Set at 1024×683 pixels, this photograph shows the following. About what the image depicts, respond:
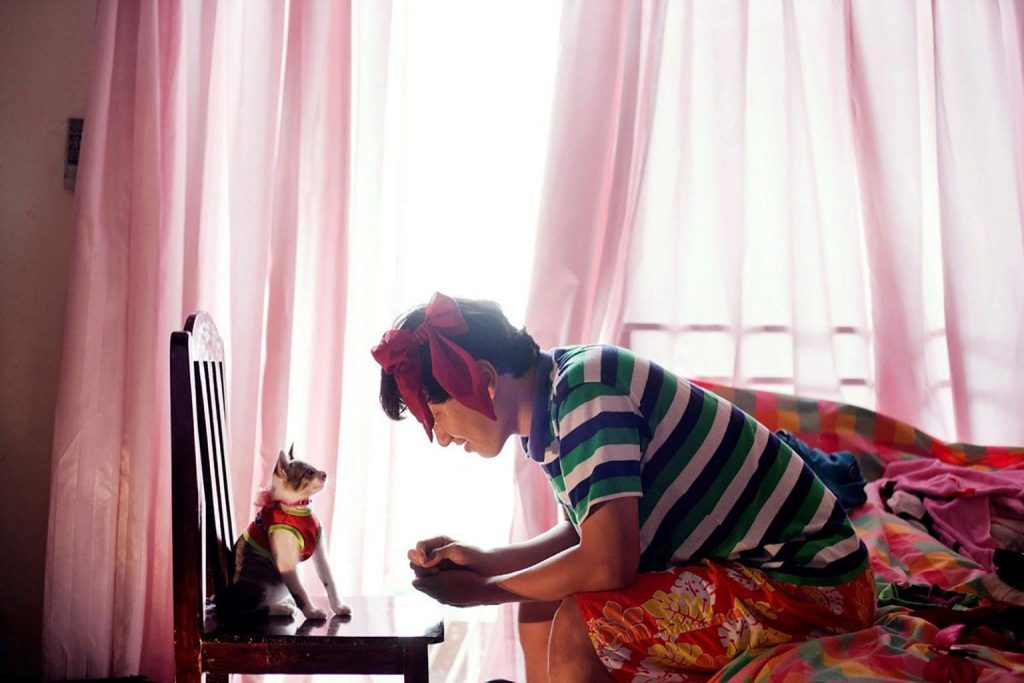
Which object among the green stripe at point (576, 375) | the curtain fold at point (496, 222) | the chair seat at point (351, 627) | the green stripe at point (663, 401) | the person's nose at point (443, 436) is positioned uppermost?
the curtain fold at point (496, 222)

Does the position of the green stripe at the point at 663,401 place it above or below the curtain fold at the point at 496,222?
below

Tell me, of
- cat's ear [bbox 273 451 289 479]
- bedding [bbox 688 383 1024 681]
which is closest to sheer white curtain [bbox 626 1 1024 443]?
bedding [bbox 688 383 1024 681]

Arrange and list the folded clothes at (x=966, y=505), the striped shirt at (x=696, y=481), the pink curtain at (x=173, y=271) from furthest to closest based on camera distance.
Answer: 1. the pink curtain at (x=173, y=271)
2. the folded clothes at (x=966, y=505)
3. the striped shirt at (x=696, y=481)

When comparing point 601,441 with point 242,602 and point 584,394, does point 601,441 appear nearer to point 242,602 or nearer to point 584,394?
point 584,394

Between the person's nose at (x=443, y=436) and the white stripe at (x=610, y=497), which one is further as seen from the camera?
the person's nose at (x=443, y=436)

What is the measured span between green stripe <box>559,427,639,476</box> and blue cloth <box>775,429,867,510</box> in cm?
84

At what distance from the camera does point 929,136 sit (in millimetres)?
2746

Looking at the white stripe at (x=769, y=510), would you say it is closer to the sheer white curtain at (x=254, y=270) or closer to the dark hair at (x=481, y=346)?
the dark hair at (x=481, y=346)

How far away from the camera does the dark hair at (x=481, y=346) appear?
1.45m

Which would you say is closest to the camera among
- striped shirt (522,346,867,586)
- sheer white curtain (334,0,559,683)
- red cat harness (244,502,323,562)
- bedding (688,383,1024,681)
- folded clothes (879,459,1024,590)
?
bedding (688,383,1024,681)

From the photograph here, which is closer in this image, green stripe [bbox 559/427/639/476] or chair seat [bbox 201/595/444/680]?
green stripe [bbox 559/427/639/476]

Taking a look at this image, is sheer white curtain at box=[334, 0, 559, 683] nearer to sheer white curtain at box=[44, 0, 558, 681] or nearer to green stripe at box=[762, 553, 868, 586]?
sheer white curtain at box=[44, 0, 558, 681]

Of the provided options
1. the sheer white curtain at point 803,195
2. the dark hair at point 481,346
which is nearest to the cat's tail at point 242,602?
the dark hair at point 481,346

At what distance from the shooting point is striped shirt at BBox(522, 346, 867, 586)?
1.40 meters
